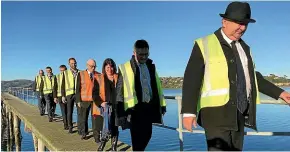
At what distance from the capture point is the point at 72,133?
9.13 m

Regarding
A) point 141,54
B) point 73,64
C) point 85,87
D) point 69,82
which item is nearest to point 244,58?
point 141,54

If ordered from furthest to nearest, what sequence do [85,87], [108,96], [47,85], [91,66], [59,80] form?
[47,85]
[59,80]
[85,87]
[91,66]
[108,96]

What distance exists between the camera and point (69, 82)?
8.73 meters

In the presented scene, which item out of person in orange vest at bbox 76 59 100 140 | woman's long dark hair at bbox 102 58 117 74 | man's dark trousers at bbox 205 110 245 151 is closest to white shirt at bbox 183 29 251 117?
man's dark trousers at bbox 205 110 245 151

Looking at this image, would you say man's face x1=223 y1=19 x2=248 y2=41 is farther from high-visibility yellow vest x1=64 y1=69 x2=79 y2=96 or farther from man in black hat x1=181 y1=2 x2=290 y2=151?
high-visibility yellow vest x1=64 y1=69 x2=79 y2=96

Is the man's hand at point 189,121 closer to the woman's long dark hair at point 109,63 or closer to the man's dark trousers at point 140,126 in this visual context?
the man's dark trousers at point 140,126

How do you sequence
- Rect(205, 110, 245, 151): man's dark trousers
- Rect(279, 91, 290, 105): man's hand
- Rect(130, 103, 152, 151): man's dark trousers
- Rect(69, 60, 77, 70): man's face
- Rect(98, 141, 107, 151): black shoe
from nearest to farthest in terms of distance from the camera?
Rect(205, 110, 245, 151): man's dark trousers, Rect(279, 91, 290, 105): man's hand, Rect(130, 103, 152, 151): man's dark trousers, Rect(98, 141, 107, 151): black shoe, Rect(69, 60, 77, 70): man's face

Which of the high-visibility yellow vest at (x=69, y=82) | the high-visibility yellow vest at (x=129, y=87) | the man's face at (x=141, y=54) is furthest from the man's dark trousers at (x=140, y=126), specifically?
the high-visibility yellow vest at (x=69, y=82)

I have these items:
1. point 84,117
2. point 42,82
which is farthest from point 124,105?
point 42,82

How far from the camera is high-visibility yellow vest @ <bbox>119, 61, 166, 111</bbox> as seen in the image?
14.0ft

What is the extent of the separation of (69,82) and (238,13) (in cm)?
643

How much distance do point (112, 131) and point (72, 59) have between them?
9.41 feet

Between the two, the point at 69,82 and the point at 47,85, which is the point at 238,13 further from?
the point at 47,85

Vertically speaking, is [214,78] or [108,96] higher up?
[214,78]
